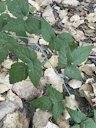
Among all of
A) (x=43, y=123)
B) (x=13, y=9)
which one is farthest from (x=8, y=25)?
(x=43, y=123)

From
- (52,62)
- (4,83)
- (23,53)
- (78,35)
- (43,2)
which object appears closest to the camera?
(23,53)

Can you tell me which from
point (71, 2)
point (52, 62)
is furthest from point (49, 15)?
point (52, 62)

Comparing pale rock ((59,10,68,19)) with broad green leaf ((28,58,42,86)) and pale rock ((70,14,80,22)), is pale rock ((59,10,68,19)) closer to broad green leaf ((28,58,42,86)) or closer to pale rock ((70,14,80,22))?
pale rock ((70,14,80,22))

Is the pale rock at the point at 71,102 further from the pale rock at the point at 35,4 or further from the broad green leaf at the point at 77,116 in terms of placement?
the pale rock at the point at 35,4

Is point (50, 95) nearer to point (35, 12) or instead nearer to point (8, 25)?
point (8, 25)

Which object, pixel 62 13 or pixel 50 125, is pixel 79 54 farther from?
pixel 62 13

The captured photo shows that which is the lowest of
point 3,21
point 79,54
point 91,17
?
point 91,17
